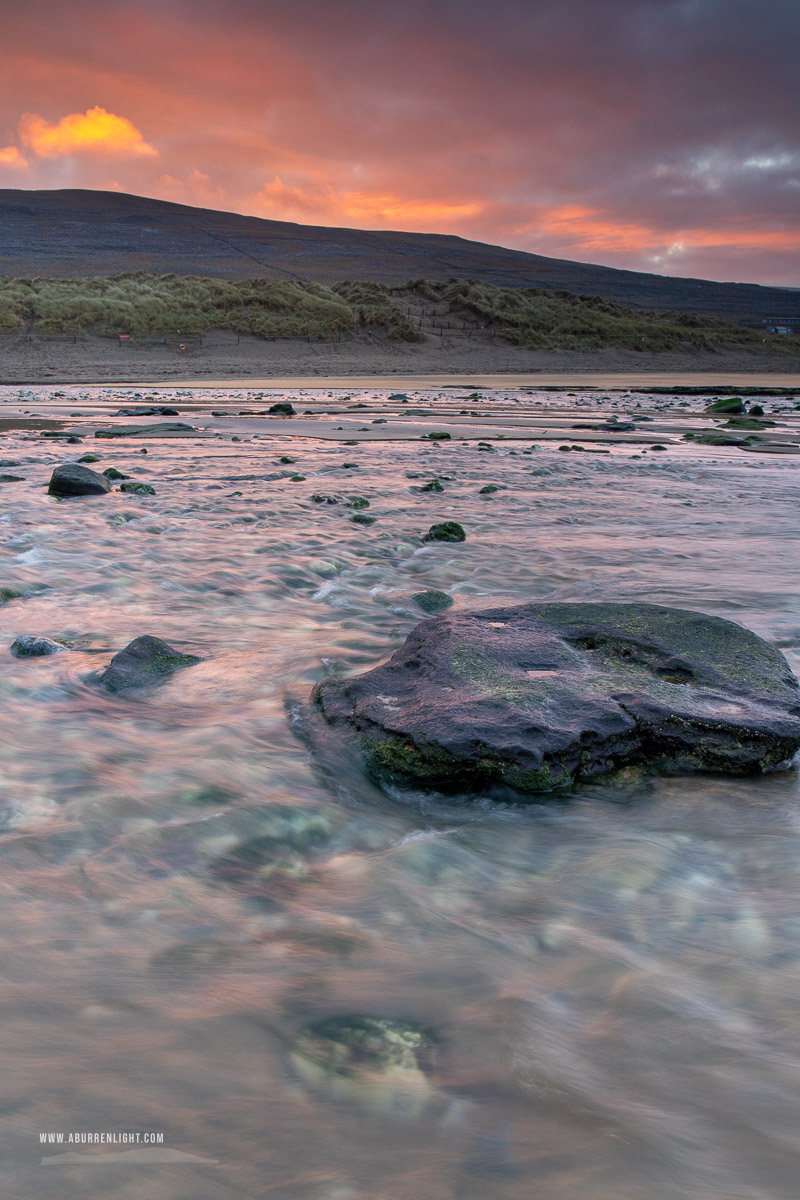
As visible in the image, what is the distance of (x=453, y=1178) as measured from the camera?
0.93 metres

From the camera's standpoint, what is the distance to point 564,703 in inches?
80.8

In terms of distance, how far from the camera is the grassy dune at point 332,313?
36.4 metres

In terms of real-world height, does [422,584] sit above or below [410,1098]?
above

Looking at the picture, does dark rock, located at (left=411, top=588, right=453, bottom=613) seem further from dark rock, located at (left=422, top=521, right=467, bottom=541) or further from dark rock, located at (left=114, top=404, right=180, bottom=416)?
dark rock, located at (left=114, top=404, right=180, bottom=416)

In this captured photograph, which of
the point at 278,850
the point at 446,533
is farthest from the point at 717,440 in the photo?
the point at 278,850

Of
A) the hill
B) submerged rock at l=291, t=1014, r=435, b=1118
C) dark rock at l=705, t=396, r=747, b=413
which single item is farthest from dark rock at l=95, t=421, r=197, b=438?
the hill

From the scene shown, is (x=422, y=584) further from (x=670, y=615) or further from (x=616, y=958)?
(x=616, y=958)

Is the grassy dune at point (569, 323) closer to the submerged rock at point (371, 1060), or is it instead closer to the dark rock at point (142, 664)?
the dark rock at point (142, 664)

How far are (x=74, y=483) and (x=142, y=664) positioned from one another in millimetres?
3887

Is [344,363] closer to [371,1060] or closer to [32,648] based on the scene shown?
[32,648]

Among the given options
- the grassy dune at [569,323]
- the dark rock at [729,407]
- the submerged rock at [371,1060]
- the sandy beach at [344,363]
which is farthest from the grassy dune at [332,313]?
the submerged rock at [371,1060]

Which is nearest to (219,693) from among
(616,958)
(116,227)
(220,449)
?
(616,958)

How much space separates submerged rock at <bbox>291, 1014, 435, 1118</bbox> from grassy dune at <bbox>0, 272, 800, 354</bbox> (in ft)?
127

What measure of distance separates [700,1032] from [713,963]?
0.62 ft
